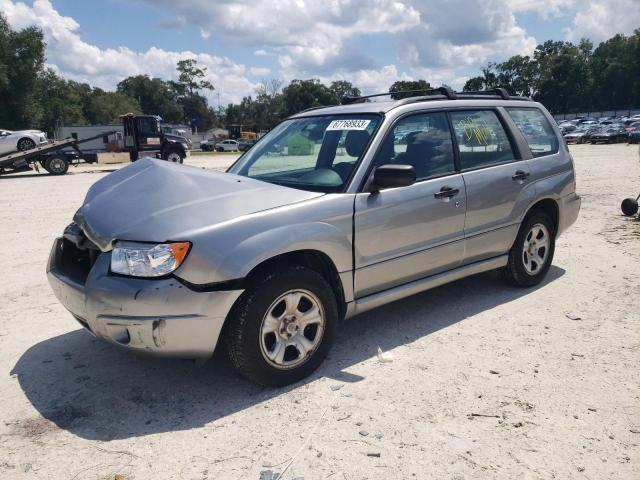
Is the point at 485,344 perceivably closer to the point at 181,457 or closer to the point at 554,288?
the point at 554,288

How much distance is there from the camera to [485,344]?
12.3 ft

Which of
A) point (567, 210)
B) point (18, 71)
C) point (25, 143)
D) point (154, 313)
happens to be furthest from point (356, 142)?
point (18, 71)

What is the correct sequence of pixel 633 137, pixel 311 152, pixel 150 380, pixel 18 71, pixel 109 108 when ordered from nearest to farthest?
1. pixel 150 380
2. pixel 311 152
3. pixel 633 137
4. pixel 18 71
5. pixel 109 108

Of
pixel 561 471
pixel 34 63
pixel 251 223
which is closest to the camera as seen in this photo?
pixel 561 471

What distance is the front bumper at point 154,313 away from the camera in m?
2.72

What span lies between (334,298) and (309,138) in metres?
1.50

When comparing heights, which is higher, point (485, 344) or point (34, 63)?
point (34, 63)

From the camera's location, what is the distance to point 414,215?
373cm

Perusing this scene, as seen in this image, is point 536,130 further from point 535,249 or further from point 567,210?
point 535,249

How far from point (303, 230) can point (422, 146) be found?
144 cm

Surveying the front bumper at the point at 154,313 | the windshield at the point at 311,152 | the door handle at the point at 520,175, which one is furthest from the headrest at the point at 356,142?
the door handle at the point at 520,175

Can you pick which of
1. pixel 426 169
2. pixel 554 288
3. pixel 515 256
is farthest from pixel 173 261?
pixel 554 288

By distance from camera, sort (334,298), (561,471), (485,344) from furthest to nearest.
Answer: (485,344), (334,298), (561,471)

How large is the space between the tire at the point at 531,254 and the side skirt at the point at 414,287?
0.19 m
